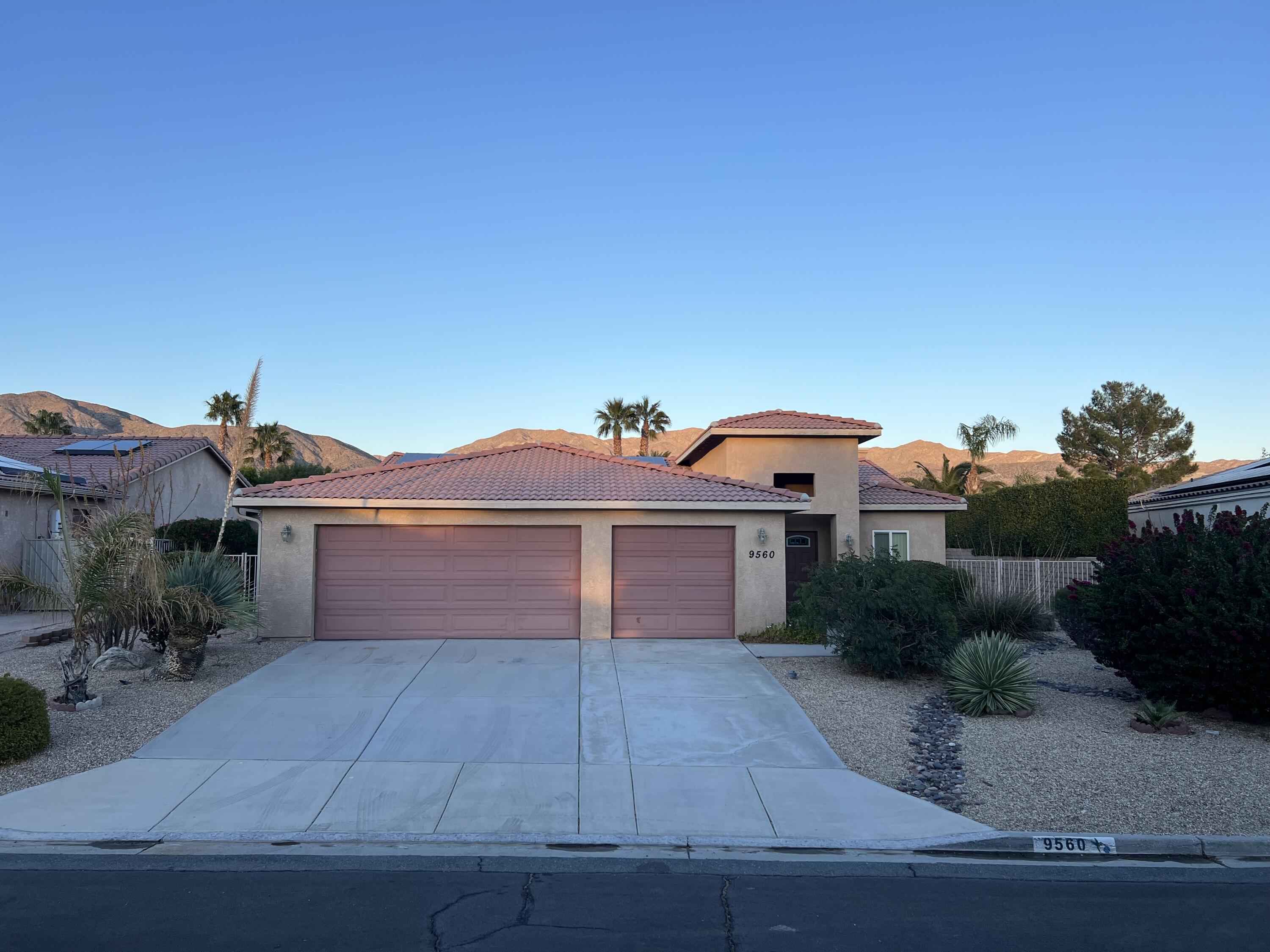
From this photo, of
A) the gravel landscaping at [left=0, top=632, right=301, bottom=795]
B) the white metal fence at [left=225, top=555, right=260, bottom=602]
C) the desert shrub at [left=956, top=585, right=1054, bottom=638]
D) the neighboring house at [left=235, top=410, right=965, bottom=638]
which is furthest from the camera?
the white metal fence at [left=225, top=555, right=260, bottom=602]

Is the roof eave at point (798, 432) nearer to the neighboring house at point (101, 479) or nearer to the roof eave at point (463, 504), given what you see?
the roof eave at point (463, 504)

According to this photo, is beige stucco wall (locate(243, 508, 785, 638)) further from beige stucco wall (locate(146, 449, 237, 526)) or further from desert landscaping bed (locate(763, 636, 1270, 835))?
beige stucco wall (locate(146, 449, 237, 526))

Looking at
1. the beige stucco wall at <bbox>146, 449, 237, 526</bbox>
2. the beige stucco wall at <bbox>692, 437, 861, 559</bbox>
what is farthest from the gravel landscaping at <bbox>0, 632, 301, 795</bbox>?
the beige stucco wall at <bbox>692, 437, 861, 559</bbox>

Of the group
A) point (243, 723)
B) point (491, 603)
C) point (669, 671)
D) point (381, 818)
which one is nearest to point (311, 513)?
point (491, 603)

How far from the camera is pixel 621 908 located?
579 centimetres

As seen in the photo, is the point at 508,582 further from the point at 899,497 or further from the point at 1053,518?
the point at 1053,518

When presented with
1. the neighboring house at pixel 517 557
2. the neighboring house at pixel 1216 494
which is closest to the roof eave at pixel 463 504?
the neighboring house at pixel 517 557

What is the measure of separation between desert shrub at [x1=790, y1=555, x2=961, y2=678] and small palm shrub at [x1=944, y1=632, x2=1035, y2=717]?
1105 millimetres

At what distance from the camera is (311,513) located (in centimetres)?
1581

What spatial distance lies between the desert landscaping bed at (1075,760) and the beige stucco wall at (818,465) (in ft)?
32.2

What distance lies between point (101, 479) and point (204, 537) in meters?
2.98

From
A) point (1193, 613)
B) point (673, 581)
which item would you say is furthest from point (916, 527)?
point (1193, 613)

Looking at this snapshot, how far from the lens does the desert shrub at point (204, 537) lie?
22.0 metres

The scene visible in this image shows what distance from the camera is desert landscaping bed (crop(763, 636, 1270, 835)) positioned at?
7.52 metres
